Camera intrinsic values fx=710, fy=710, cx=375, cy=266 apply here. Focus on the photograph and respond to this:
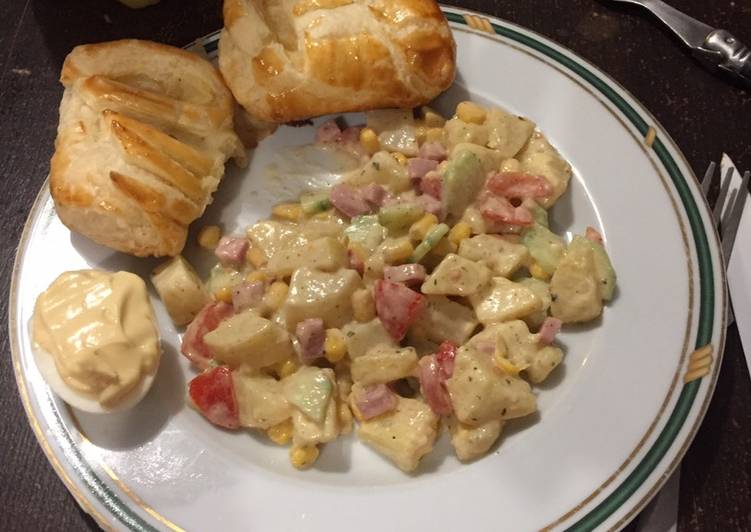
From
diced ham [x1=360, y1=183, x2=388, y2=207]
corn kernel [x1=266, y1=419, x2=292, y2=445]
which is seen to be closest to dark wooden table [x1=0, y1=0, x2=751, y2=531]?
corn kernel [x1=266, y1=419, x2=292, y2=445]

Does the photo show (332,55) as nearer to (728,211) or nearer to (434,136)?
(434,136)

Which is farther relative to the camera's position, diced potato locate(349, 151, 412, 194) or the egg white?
diced potato locate(349, 151, 412, 194)

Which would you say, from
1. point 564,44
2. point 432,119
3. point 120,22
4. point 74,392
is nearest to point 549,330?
point 432,119

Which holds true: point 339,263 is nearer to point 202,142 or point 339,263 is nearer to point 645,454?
point 202,142

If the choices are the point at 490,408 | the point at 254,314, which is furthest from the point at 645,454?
the point at 254,314

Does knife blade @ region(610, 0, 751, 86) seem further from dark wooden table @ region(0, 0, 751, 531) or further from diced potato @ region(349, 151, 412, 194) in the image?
diced potato @ region(349, 151, 412, 194)

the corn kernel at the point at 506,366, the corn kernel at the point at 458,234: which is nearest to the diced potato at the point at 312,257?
the corn kernel at the point at 458,234
